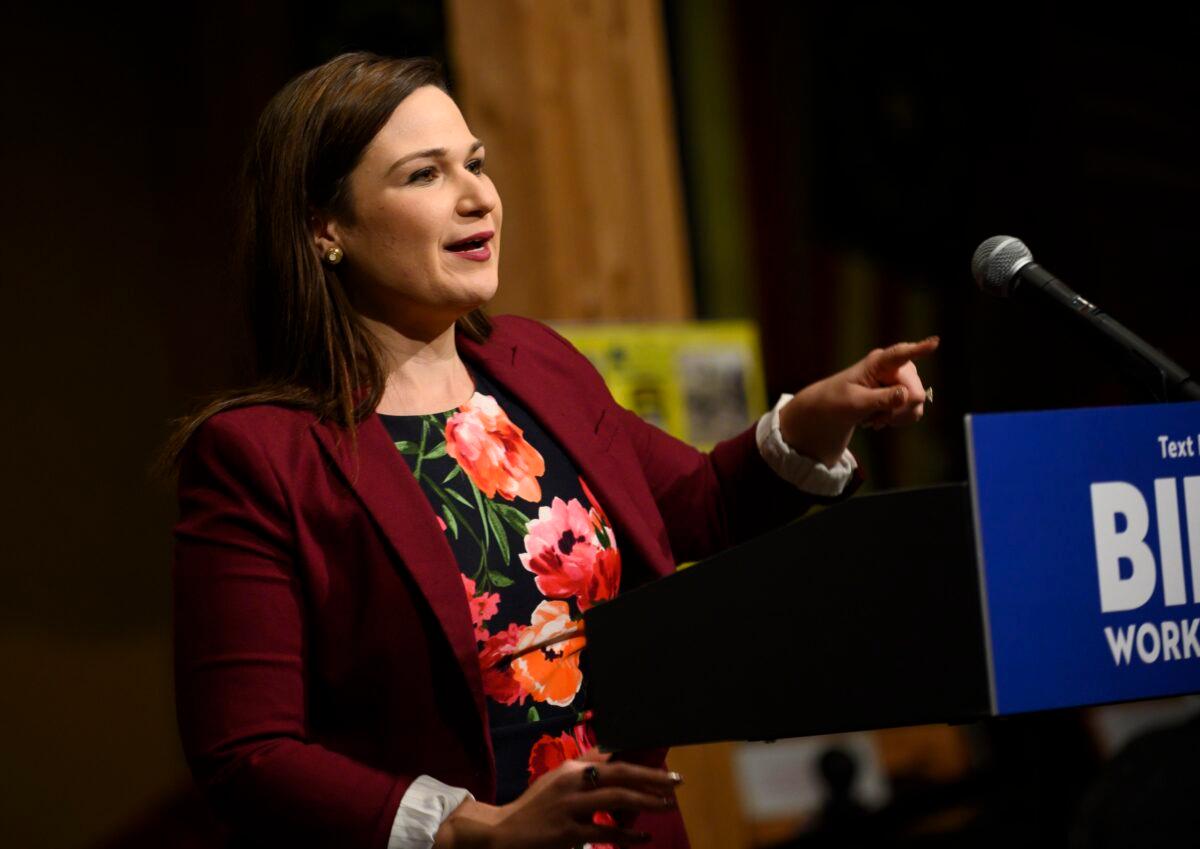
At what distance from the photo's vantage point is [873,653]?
107 centimetres

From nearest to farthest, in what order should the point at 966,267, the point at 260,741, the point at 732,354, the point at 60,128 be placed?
the point at 260,741, the point at 732,354, the point at 60,128, the point at 966,267

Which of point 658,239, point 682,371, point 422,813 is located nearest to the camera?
point 422,813

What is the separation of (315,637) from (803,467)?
61 cm

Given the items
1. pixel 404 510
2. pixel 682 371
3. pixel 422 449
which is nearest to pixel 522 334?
pixel 422 449

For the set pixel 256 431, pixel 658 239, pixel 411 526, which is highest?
pixel 658 239

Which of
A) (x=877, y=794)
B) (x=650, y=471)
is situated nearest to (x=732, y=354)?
(x=650, y=471)

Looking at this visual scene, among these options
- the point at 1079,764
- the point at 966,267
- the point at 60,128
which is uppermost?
the point at 60,128

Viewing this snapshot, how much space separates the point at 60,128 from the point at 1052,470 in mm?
3699

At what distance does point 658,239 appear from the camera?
3092 millimetres

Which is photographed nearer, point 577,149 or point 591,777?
point 591,777

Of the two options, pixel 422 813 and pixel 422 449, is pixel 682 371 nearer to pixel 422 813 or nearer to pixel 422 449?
pixel 422 449

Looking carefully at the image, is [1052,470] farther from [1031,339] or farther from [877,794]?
[1031,339]

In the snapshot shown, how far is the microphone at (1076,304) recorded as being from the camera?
4.19 ft

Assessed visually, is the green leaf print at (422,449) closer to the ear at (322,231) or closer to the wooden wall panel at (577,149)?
the ear at (322,231)
